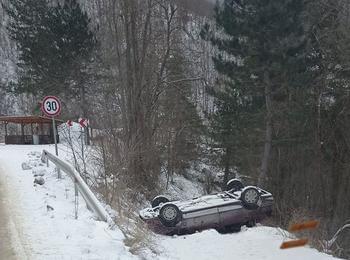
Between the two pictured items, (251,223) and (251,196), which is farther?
(251,223)

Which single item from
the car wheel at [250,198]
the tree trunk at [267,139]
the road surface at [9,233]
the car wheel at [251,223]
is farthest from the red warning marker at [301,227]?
the tree trunk at [267,139]

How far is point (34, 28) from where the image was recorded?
4806 cm

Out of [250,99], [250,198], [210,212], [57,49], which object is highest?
[57,49]

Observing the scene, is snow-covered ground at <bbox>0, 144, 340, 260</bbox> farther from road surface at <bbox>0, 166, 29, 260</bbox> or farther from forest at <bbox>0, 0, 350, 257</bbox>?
forest at <bbox>0, 0, 350, 257</bbox>

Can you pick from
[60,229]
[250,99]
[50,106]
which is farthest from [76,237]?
[250,99]

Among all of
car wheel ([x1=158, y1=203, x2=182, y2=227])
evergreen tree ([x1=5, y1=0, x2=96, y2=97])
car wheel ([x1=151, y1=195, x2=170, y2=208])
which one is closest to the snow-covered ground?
car wheel ([x1=158, y1=203, x2=182, y2=227])

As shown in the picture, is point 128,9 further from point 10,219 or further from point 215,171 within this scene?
point 10,219

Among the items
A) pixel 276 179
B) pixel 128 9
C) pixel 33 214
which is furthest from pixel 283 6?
pixel 33 214

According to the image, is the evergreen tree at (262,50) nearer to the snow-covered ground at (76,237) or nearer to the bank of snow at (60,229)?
the snow-covered ground at (76,237)

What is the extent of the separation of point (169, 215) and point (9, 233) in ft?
23.7

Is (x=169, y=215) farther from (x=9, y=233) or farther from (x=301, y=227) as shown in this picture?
(x=9, y=233)

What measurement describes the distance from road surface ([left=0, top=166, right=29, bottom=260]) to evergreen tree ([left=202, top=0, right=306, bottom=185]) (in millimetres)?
18020

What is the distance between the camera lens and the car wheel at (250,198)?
16.3 meters

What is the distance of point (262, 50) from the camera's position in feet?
90.2
